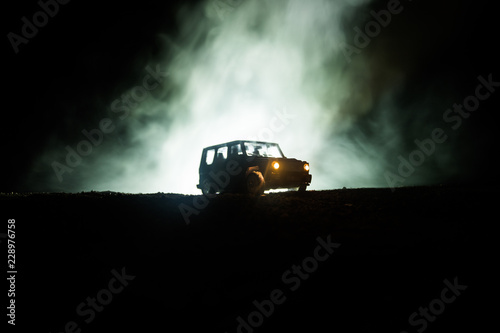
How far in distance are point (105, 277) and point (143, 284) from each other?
60cm

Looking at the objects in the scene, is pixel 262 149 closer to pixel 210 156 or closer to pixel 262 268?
pixel 210 156

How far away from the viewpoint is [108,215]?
226 inches

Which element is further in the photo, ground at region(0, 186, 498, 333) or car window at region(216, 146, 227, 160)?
car window at region(216, 146, 227, 160)

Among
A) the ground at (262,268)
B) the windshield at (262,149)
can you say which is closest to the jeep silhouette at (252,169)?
the windshield at (262,149)

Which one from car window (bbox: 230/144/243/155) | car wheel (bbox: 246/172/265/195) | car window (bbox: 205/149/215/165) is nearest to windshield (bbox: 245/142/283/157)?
car window (bbox: 230/144/243/155)

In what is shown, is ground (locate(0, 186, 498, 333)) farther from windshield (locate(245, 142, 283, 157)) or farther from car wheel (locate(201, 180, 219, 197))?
car wheel (locate(201, 180, 219, 197))

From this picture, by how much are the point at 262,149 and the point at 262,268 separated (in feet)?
20.5

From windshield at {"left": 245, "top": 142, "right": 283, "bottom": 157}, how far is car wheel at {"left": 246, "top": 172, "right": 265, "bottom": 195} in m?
0.90

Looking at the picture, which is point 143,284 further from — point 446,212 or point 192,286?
point 446,212

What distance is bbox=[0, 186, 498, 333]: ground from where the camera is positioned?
2.75 metres

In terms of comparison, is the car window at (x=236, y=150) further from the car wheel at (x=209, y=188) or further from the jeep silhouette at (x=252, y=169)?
the car wheel at (x=209, y=188)

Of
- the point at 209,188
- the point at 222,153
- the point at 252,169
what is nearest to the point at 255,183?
the point at 252,169

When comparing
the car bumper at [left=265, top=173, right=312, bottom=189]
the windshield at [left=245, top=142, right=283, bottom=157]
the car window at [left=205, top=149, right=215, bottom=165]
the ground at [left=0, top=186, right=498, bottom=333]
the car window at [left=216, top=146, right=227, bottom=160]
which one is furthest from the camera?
the car window at [left=205, top=149, right=215, bottom=165]

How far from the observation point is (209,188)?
10477mm
